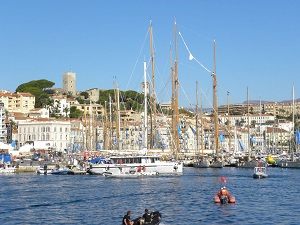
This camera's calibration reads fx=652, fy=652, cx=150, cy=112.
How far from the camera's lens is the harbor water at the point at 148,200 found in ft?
143

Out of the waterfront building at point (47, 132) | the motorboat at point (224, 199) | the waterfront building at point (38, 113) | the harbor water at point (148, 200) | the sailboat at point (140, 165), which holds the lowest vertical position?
the harbor water at point (148, 200)

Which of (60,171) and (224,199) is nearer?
(224,199)

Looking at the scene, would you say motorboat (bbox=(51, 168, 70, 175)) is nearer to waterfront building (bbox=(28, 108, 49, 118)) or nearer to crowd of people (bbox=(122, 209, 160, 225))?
crowd of people (bbox=(122, 209, 160, 225))

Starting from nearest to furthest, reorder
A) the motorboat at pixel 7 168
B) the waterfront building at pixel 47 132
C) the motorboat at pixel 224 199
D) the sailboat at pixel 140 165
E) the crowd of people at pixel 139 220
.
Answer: the crowd of people at pixel 139 220
the motorboat at pixel 224 199
the sailboat at pixel 140 165
the motorboat at pixel 7 168
the waterfront building at pixel 47 132

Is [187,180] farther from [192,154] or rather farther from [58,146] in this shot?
[58,146]

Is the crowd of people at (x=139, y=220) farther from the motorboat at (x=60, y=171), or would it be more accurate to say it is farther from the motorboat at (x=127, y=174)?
the motorboat at (x=60, y=171)

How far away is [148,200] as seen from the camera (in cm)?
5381

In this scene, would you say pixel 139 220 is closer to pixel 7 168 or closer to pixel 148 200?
pixel 148 200

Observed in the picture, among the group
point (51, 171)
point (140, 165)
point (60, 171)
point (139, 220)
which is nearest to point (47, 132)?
point (60, 171)

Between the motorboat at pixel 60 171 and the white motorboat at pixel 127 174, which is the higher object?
the white motorboat at pixel 127 174

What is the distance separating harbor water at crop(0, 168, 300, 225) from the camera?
43.7 m

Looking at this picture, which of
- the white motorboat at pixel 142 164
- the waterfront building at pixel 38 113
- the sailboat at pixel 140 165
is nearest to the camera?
the sailboat at pixel 140 165

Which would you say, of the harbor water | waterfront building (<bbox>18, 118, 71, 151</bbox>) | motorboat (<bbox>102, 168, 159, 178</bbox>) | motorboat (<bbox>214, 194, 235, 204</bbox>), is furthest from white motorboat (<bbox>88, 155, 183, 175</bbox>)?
waterfront building (<bbox>18, 118, 71, 151</bbox>)

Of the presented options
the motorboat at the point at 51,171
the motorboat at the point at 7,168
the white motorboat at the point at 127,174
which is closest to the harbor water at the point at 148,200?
the white motorboat at the point at 127,174
